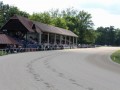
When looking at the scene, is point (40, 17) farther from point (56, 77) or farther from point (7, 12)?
point (56, 77)

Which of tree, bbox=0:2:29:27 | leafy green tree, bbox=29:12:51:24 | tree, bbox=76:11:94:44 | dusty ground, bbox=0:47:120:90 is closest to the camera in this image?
dusty ground, bbox=0:47:120:90

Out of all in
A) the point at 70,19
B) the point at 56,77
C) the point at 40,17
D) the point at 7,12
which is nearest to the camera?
the point at 56,77

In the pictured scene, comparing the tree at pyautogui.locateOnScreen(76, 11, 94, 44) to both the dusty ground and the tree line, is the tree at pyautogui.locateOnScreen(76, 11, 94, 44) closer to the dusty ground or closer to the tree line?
the tree line

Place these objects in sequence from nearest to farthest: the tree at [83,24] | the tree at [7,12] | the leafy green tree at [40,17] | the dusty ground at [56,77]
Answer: the dusty ground at [56,77], the tree at [7,12], the leafy green tree at [40,17], the tree at [83,24]

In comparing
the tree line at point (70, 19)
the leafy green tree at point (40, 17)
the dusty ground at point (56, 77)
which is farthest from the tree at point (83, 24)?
the dusty ground at point (56, 77)

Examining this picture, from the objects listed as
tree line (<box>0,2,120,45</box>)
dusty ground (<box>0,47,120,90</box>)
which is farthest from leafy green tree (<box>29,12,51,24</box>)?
dusty ground (<box>0,47,120,90</box>)

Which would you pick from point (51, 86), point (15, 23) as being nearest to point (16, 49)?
point (15, 23)

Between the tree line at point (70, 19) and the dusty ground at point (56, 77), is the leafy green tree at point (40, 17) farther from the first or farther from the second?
the dusty ground at point (56, 77)

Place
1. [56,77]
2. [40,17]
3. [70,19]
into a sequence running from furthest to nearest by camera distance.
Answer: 1. [70,19]
2. [40,17]
3. [56,77]

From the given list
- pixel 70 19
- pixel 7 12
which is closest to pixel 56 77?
pixel 7 12

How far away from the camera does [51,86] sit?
45.9ft

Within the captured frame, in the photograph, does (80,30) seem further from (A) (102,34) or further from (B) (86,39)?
(A) (102,34)

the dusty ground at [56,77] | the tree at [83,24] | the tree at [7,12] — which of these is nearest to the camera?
the dusty ground at [56,77]

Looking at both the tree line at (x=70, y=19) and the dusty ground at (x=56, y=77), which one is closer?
the dusty ground at (x=56, y=77)
